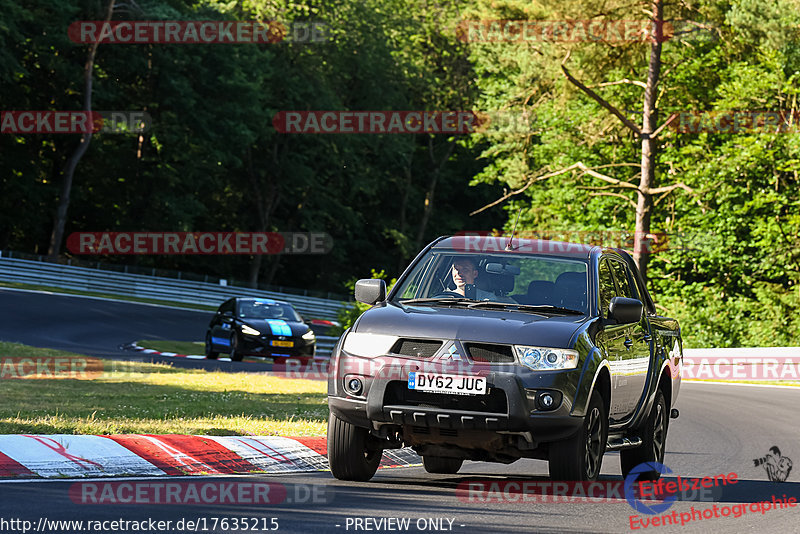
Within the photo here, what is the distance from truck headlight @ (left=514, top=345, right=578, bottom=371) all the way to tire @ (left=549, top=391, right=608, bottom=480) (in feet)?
1.39

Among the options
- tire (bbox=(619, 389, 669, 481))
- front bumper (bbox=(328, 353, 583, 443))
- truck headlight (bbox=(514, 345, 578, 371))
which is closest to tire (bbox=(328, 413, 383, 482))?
front bumper (bbox=(328, 353, 583, 443))

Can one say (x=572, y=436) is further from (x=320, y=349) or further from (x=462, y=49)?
(x=462, y=49)

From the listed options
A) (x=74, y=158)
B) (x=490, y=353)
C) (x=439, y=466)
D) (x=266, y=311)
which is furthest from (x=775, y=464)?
(x=74, y=158)

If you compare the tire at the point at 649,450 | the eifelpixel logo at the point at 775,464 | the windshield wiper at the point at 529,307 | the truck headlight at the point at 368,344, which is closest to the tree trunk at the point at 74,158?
the eifelpixel logo at the point at 775,464

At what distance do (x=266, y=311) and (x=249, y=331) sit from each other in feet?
4.85

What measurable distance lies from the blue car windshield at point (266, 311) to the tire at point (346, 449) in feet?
66.5

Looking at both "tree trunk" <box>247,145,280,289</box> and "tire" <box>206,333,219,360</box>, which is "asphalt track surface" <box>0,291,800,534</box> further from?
"tree trunk" <box>247,145,280,289</box>

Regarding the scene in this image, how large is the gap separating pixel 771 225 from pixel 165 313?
77.0 ft

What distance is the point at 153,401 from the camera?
1545cm

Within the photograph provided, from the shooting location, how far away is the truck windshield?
935cm

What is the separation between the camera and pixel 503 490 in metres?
9.08

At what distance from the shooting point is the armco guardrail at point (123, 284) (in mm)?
49938

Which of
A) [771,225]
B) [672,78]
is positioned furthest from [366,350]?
[672,78]

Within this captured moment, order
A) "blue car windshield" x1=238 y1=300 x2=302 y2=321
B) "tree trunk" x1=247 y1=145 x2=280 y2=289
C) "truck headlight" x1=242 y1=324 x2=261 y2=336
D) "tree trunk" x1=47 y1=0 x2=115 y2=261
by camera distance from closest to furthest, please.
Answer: "truck headlight" x1=242 y1=324 x2=261 y2=336 → "blue car windshield" x1=238 y1=300 x2=302 y2=321 → "tree trunk" x1=47 y1=0 x2=115 y2=261 → "tree trunk" x1=247 y1=145 x2=280 y2=289
